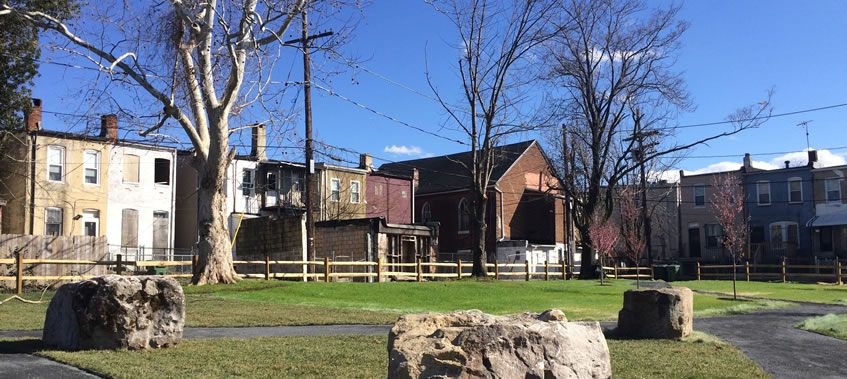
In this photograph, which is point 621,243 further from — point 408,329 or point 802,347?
point 408,329

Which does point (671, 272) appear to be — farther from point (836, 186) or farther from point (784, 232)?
point (836, 186)

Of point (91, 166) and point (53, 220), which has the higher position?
point (91, 166)

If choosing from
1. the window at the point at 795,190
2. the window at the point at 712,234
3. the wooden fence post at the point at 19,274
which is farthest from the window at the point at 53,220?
the window at the point at 795,190

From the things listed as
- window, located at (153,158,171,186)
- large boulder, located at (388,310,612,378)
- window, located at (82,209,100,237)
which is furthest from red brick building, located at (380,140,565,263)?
large boulder, located at (388,310,612,378)

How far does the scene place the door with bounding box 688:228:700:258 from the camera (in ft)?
187

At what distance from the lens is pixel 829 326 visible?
14.3 m

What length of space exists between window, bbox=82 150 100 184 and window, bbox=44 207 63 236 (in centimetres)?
201

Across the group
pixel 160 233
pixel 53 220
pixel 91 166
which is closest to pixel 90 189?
pixel 91 166

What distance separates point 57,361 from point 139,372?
129cm

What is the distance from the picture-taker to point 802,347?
38.1ft

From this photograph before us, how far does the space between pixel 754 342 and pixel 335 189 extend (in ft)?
123

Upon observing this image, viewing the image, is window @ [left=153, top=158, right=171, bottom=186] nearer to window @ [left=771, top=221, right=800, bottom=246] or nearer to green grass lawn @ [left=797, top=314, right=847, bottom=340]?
green grass lawn @ [left=797, top=314, right=847, bottom=340]

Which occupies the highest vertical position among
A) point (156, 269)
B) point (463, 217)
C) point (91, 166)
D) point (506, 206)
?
point (91, 166)

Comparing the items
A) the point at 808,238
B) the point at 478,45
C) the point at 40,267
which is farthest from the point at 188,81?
the point at 808,238
